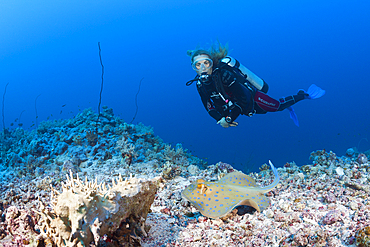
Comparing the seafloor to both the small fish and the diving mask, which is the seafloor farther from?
the diving mask

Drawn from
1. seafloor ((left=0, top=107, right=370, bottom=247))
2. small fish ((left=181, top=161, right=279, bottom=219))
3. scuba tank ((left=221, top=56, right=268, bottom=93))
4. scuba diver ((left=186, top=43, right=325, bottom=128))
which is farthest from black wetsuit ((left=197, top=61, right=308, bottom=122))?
small fish ((left=181, top=161, right=279, bottom=219))

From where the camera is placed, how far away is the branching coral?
66.2 inches

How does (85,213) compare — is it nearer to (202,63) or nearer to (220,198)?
(220,198)

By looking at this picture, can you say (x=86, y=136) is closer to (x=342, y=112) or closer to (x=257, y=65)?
(x=257, y=65)

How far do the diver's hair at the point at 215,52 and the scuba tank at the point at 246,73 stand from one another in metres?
0.26

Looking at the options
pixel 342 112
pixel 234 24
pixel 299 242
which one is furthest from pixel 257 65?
pixel 299 242

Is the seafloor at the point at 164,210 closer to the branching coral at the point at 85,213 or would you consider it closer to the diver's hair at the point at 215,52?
the branching coral at the point at 85,213

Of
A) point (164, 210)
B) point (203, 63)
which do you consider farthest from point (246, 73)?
point (164, 210)

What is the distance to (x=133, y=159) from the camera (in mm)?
7277

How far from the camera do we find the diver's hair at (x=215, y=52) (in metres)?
6.39

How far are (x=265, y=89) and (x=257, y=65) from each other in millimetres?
85394

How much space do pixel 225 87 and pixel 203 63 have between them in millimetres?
1032

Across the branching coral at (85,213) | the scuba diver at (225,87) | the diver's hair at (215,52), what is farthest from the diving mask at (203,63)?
the branching coral at (85,213)

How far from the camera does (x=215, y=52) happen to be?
652 cm
